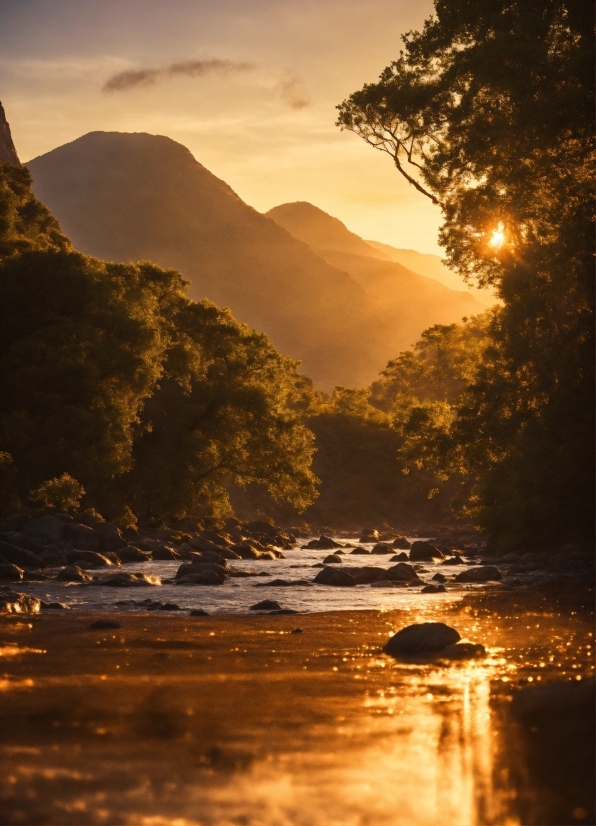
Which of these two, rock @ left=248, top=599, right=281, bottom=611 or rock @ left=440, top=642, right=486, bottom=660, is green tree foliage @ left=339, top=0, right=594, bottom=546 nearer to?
rock @ left=248, top=599, right=281, bottom=611

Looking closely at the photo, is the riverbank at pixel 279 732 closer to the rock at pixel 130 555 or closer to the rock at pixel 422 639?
the rock at pixel 422 639

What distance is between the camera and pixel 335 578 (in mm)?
21781

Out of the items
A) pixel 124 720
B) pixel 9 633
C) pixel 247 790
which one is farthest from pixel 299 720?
pixel 9 633

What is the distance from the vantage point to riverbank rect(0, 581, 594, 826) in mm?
5062

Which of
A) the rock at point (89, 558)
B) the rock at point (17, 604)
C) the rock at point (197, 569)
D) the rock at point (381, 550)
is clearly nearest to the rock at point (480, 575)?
the rock at point (197, 569)

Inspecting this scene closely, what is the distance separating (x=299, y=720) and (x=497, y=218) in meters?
21.1

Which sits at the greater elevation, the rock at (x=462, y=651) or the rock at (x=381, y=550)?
the rock at (x=462, y=651)

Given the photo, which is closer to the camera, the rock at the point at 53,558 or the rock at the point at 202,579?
the rock at the point at 202,579

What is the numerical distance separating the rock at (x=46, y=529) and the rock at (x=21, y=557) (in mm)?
3750

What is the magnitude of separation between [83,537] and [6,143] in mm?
68799

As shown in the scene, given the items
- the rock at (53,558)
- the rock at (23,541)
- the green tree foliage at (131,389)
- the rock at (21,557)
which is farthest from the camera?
the green tree foliage at (131,389)

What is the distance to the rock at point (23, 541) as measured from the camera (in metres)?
26.0

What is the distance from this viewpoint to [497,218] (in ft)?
85.5

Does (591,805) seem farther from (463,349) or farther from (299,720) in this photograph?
(463,349)
